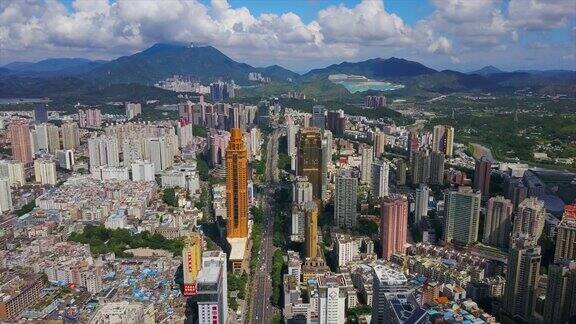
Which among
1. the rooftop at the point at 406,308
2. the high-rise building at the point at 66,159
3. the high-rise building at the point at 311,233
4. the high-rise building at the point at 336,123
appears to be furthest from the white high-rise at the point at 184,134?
the rooftop at the point at 406,308

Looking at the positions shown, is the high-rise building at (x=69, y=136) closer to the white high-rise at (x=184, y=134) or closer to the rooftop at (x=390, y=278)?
the white high-rise at (x=184, y=134)

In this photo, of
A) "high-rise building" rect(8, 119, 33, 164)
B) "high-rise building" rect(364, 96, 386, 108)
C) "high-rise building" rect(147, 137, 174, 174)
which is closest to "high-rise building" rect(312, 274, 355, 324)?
"high-rise building" rect(147, 137, 174, 174)

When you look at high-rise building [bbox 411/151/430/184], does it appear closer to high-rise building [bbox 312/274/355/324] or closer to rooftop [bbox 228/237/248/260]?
rooftop [bbox 228/237/248/260]

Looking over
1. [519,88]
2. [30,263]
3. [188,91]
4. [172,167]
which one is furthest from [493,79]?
[30,263]

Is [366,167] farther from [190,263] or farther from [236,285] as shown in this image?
[190,263]

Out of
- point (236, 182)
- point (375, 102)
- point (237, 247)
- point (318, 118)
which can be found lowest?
point (237, 247)

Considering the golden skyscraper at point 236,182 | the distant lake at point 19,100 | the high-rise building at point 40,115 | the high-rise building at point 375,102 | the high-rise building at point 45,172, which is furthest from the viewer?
the distant lake at point 19,100

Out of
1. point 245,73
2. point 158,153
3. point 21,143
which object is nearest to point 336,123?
point 158,153
